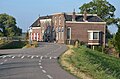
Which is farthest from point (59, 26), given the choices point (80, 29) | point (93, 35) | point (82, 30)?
point (93, 35)

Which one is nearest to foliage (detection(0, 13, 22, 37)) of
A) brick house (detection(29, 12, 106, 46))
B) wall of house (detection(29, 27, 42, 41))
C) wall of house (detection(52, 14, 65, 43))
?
wall of house (detection(29, 27, 42, 41))

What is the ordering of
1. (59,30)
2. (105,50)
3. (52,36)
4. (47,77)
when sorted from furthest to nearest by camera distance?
1. (52,36)
2. (59,30)
3. (105,50)
4. (47,77)

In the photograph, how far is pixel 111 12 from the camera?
10838 centimetres

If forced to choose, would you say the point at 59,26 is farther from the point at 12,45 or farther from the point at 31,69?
the point at 31,69

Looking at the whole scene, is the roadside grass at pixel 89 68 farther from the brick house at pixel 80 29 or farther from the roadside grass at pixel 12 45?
the brick house at pixel 80 29

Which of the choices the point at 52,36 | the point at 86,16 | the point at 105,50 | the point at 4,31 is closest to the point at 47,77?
the point at 105,50

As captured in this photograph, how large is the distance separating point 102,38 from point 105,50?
49.4ft

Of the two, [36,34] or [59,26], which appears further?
[36,34]

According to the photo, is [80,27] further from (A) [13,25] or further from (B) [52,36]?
(A) [13,25]

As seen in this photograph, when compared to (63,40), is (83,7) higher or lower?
higher

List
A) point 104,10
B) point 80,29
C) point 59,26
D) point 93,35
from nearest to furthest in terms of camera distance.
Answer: point 93,35, point 80,29, point 59,26, point 104,10

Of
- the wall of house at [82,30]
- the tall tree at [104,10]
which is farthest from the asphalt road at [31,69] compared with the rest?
the tall tree at [104,10]

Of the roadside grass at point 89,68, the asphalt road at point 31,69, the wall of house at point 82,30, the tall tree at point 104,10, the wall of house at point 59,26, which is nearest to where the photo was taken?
the asphalt road at point 31,69

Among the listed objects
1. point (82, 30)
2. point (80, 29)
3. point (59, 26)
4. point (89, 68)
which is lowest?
point (89, 68)
